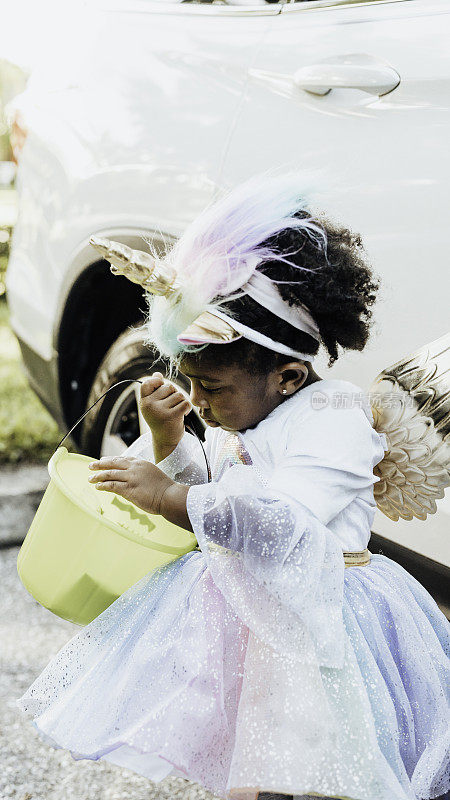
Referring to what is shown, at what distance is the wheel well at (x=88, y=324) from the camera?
98.2 inches

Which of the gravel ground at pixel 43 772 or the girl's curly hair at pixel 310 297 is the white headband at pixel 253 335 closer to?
the girl's curly hair at pixel 310 297

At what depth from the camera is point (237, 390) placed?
155 cm

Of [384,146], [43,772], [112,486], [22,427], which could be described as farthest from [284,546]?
[22,427]

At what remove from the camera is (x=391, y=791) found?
4.33 feet

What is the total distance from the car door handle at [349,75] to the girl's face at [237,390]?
0.58 meters

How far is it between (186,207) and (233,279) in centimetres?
67

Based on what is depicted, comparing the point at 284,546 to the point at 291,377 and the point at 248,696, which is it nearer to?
the point at 248,696

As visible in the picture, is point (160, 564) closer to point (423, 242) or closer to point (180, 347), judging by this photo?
point (180, 347)

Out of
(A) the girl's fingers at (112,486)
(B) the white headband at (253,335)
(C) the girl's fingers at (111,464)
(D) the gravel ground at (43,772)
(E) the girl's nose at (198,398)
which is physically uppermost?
(B) the white headband at (253,335)

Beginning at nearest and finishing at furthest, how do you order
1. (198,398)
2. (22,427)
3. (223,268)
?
(223,268) < (198,398) < (22,427)

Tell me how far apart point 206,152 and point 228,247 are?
2.15ft

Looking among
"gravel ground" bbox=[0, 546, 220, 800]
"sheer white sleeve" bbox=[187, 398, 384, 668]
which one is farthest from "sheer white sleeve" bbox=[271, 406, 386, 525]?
A: "gravel ground" bbox=[0, 546, 220, 800]

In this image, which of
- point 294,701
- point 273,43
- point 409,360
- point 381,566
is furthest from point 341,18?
point 294,701

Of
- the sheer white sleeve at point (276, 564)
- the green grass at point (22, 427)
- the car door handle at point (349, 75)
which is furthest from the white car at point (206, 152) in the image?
the green grass at point (22, 427)
